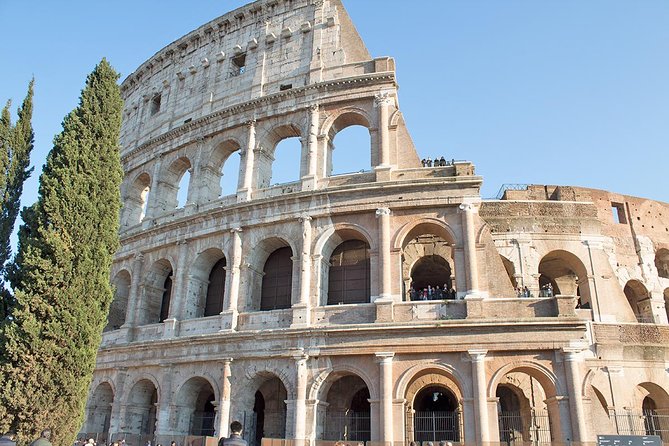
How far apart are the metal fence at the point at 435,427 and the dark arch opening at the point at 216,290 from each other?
7320 millimetres

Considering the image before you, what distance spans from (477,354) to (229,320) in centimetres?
734

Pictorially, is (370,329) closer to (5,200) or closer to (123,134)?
(5,200)

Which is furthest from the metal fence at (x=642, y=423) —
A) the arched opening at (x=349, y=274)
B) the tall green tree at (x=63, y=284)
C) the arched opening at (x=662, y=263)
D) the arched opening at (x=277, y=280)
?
the tall green tree at (x=63, y=284)

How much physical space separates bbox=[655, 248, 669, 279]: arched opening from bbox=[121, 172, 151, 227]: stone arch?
21.2 meters

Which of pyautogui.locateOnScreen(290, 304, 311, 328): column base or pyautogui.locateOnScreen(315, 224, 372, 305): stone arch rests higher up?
pyautogui.locateOnScreen(315, 224, 372, 305): stone arch

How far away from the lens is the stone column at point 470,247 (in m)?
14.5

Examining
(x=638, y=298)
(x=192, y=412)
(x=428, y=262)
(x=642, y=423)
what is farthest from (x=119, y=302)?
(x=638, y=298)

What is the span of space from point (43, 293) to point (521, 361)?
11.3 meters

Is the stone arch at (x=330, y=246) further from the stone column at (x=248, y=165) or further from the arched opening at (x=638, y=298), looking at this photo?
the arched opening at (x=638, y=298)

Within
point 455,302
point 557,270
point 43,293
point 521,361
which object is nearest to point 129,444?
point 43,293

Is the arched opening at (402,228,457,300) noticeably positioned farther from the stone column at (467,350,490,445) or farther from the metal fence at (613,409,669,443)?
the metal fence at (613,409,669,443)

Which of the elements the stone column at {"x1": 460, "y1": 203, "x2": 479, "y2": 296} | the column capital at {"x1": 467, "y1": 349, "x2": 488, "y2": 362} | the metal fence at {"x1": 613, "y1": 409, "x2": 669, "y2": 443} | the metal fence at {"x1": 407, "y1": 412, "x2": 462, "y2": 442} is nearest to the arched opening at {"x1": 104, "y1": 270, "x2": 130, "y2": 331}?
the metal fence at {"x1": 407, "y1": 412, "x2": 462, "y2": 442}

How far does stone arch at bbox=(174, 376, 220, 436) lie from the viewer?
54.6ft

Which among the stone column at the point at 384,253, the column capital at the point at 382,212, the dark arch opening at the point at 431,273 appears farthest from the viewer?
the dark arch opening at the point at 431,273
